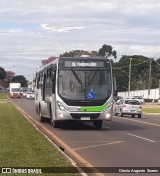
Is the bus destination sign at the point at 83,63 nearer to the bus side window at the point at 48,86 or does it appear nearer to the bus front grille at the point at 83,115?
the bus side window at the point at 48,86

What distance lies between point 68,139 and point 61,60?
19.0 ft

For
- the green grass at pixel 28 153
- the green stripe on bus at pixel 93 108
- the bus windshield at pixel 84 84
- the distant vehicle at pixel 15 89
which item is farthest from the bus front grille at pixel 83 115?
the distant vehicle at pixel 15 89

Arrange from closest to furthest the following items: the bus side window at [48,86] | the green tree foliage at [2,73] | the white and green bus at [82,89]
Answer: the white and green bus at [82,89] < the bus side window at [48,86] < the green tree foliage at [2,73]

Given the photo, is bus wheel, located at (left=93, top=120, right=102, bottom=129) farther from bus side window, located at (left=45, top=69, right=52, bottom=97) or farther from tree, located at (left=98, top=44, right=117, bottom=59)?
tree, located at (left=98, top=44, right=117, bottom=59)

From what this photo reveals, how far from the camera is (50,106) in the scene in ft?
83.4

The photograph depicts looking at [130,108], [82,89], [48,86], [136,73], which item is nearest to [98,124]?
[82,89]

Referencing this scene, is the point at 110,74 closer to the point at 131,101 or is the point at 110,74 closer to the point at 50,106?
the point at 50,106

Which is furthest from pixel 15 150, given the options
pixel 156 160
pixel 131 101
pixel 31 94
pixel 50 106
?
pixel 31 94

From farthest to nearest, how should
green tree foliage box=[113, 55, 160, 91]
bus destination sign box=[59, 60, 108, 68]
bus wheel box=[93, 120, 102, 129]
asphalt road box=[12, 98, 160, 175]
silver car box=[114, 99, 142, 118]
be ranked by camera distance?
green tree foliage box=[113, 55, 160, 91], silver car box=[114, 99, 142, 118], bus wheel box=[93, 120, 102, 129], bus destination sign box=[59, 60, 108, 68], asphalt road box=[12, 98, 160, 175]

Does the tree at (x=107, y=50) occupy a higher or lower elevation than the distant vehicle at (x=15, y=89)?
higher

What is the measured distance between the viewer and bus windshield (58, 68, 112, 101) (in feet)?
76.8

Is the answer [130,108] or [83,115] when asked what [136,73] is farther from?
[83,115]

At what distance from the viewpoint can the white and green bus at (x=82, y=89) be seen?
23312mm

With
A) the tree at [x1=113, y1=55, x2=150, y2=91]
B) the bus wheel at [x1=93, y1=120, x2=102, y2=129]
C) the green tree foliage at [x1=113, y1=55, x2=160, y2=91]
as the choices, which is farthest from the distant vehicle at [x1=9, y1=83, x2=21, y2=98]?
the bus wheel at [x1=93, y1=120, x2=102, y2=129]
